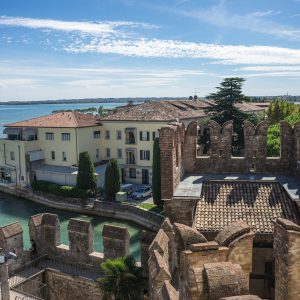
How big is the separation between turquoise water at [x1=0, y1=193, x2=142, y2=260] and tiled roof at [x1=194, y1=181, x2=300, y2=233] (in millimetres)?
16551

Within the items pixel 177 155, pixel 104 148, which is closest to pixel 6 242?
pixel 177 155

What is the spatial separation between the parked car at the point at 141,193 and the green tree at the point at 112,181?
198 centimetres

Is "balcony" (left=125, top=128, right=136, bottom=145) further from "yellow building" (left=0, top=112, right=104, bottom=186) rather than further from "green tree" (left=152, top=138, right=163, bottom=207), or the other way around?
"green tree" (left=152, top=138, right=163, bottom=207)

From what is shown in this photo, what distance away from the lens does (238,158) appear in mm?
15047

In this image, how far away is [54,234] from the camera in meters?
16.3

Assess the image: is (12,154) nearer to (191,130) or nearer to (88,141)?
(88,141)

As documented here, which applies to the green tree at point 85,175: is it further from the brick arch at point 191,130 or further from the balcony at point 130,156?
the brick arch at point 191,130

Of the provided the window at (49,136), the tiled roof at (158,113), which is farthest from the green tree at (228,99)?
the window at (49,136)

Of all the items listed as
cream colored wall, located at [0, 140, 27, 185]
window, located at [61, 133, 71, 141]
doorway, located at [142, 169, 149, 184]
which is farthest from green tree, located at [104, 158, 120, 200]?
cream colored wall, located at [0, 140, 27, 185]

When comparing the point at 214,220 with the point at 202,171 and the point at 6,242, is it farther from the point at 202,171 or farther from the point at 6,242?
the point at 6,242

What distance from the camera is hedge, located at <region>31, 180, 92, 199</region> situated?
→ 137 feet

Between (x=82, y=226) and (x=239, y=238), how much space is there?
8461mm

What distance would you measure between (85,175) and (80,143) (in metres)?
8.93

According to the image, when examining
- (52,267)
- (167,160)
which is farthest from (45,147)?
(167,160)
